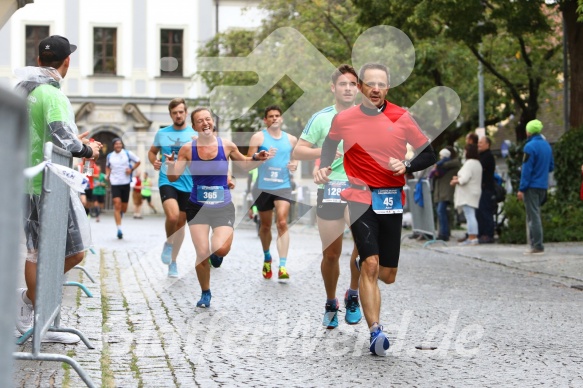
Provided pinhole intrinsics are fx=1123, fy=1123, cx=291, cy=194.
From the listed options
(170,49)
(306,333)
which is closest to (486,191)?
(306,333)

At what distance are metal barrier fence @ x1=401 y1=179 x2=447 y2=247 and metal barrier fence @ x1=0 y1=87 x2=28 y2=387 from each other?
16063 millimetres

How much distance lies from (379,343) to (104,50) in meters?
39.0

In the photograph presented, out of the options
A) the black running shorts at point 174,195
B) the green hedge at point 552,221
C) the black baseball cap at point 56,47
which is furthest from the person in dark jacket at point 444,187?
the black baseball cap at point 56,47

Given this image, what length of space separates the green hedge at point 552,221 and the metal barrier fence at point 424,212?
4.23 feet

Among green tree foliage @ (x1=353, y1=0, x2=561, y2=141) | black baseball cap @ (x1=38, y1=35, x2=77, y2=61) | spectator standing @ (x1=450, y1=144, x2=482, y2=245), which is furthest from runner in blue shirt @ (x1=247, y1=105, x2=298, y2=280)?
spectator standing @ (x1=450, y1=144, x2=482, y2=245)

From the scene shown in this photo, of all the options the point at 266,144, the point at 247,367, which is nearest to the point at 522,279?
the point at 266,144

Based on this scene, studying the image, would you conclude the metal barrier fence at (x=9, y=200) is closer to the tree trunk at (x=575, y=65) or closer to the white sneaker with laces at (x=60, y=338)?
the white sneaker with laces at (x=60, y=338)

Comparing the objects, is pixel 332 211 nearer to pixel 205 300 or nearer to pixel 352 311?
pixel 352 311

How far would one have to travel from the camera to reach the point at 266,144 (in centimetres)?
1294

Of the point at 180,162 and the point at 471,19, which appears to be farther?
the point at 471,19

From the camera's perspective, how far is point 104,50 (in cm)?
4438

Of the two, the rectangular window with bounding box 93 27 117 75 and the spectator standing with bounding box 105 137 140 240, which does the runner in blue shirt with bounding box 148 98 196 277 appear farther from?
the rectangular window with bounding box 93 27 117 75

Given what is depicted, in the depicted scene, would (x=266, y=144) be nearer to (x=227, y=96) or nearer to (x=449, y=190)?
(x=449, y=190)

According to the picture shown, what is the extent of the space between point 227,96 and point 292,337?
17.1 m
